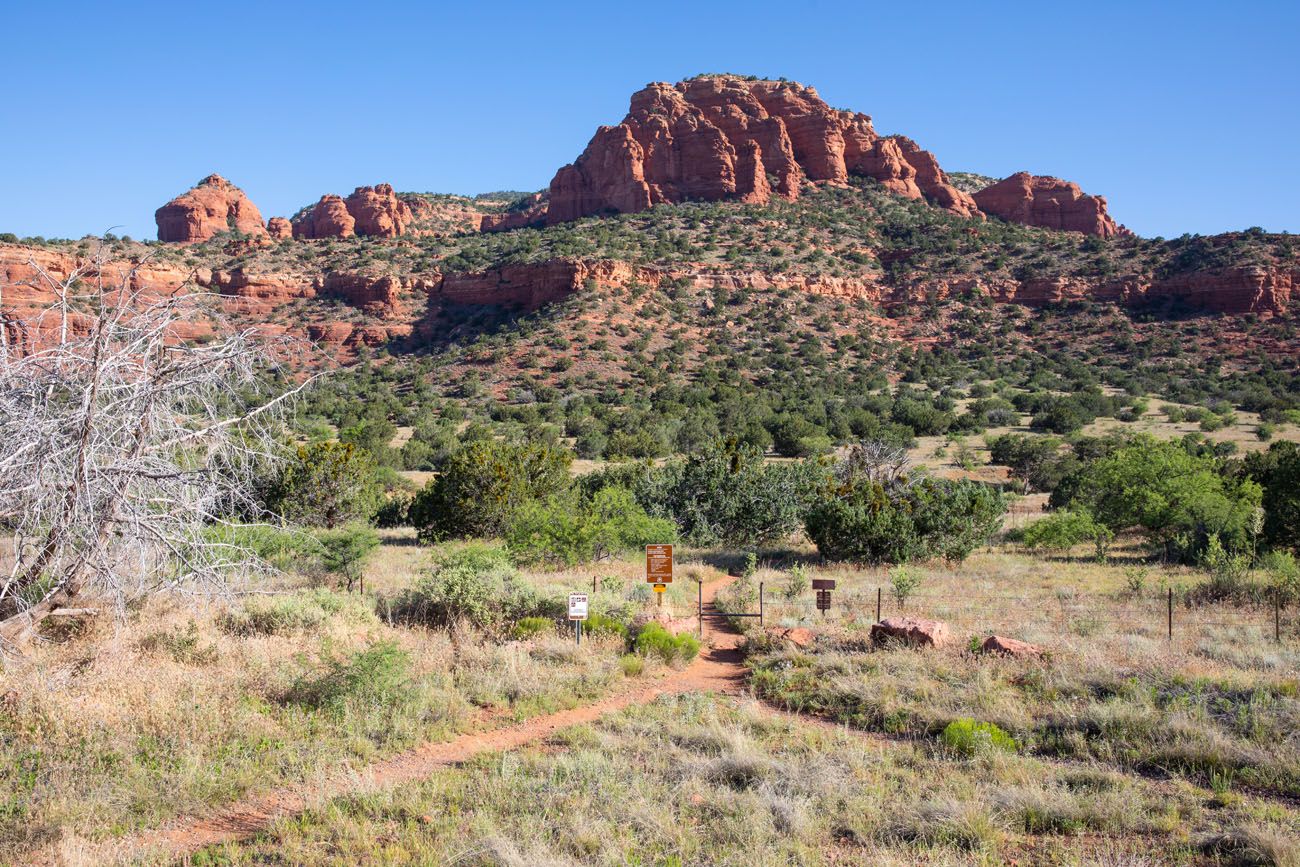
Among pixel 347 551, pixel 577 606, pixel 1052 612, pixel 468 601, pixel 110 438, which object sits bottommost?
pixel 1052 612

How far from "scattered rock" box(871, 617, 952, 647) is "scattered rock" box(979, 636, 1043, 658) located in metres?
0.60

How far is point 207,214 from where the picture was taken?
90.4 metres

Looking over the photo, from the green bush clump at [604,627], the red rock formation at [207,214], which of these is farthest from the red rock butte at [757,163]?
the green bush clump at [604,627]

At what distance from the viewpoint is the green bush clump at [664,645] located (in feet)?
35.5

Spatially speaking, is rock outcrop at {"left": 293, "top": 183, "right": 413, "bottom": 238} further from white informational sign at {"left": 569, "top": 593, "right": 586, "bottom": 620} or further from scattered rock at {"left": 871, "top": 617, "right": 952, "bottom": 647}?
scattered rock at {"left": 871, "top": 617, "right": 952, "bottom": 647}

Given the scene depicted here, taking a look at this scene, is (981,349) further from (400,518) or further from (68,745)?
(68,745)

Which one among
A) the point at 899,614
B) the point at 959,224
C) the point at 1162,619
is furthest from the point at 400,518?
the point at 959,224

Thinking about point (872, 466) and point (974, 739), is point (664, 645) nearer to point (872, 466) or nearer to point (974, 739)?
point (974, 739)

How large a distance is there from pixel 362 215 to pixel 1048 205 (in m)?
76.8

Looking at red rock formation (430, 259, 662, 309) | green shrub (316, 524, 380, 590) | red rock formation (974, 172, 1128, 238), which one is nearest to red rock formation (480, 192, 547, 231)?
red rock formation (430, 259, 662, 309)

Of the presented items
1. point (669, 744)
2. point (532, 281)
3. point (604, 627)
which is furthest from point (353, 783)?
point (532, 281)

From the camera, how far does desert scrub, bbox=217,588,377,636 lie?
10859mm

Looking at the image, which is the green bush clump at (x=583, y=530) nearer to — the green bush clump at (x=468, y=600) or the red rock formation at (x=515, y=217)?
the green bush clump at (x=468, y=600)

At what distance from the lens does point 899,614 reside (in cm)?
1334
